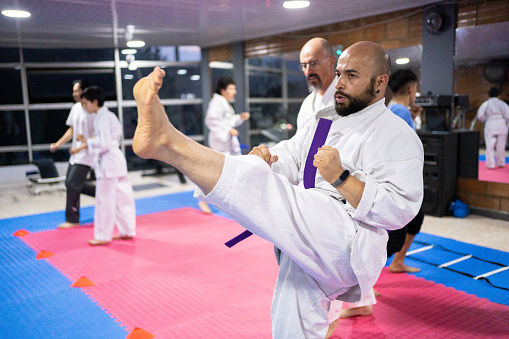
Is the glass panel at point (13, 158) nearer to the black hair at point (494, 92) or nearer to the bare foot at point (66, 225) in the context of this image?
the bare foot at point (66, 225)

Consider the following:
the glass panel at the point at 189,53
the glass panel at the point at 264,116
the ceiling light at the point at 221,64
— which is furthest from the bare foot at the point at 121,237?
the glass panel at the point at 189,53

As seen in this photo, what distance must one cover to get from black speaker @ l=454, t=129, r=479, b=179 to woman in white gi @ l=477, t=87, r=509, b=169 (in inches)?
5.2

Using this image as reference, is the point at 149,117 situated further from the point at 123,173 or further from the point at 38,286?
the point at 123,173

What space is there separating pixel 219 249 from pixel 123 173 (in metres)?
1.18

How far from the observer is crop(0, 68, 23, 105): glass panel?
25.7 ft

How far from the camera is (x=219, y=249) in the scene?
12.4 ft

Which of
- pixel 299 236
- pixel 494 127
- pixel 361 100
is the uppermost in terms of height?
pixel 361 100

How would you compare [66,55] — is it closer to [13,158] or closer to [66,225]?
[13,158]

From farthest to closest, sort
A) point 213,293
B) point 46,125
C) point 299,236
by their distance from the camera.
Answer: point 46,125 < point 213,293 < point 299,236

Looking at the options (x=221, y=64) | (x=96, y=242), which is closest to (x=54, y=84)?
(x=221, y=64)

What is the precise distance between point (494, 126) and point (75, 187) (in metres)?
4.50

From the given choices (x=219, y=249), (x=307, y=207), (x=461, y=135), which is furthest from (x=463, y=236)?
(x=307, y=207)

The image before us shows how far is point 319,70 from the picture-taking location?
9.09ft

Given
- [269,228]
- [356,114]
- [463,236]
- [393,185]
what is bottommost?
[463,236]
